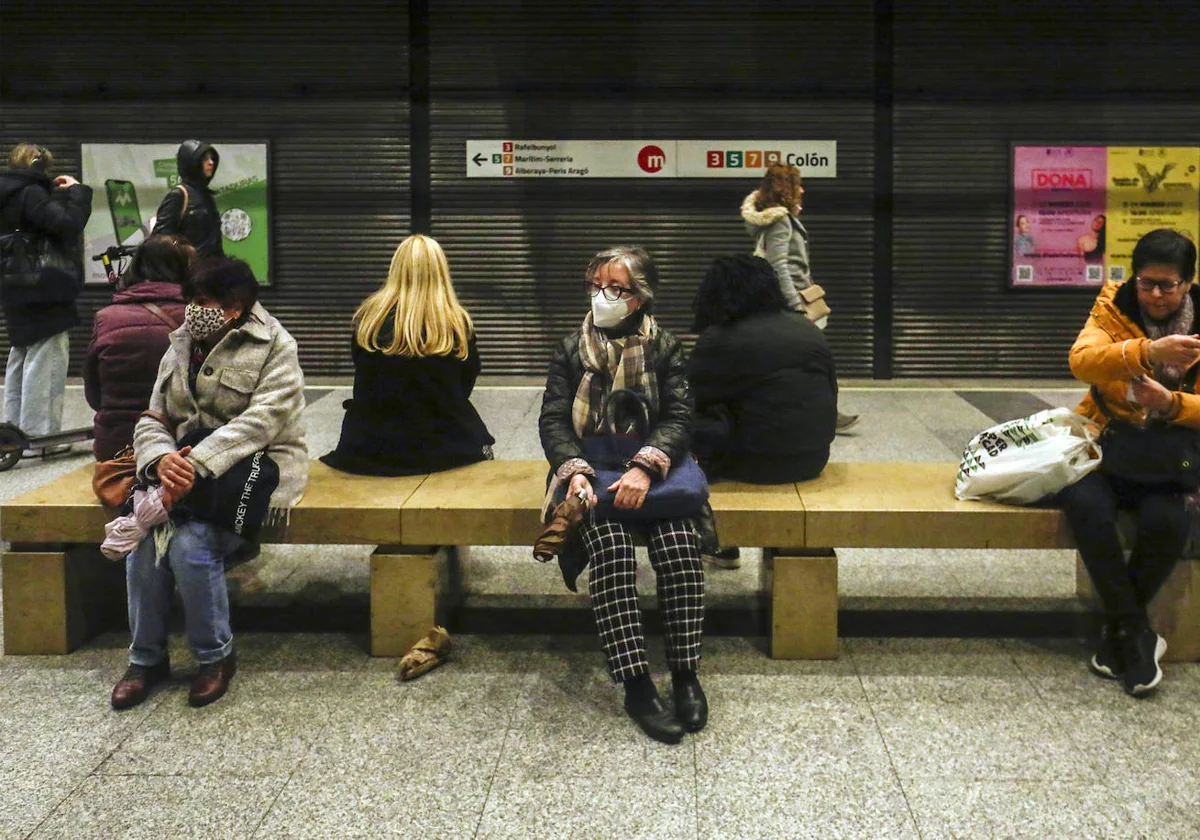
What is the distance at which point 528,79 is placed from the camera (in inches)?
412

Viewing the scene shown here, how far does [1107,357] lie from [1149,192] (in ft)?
24.0

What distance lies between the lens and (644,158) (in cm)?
1051

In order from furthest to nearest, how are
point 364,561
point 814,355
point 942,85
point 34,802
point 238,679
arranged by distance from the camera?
1. point 942,85
2. point 364,561
3. point 814,355
4. point 238,679
5. point 34,802

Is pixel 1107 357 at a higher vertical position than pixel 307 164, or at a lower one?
lower

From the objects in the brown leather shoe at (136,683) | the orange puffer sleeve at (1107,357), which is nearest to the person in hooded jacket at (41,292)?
the brown leather shoe at (136,683)

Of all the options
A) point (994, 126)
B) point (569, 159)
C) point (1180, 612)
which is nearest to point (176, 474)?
point (1180, 612)

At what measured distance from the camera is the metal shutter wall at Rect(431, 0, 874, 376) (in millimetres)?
10375

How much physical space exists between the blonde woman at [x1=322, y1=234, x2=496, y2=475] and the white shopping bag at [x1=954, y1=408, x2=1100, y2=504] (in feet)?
6.14

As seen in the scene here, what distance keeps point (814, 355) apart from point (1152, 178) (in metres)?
7.30

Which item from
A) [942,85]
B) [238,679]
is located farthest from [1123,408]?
[942,85]

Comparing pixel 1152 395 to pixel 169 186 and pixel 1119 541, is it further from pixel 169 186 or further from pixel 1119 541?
pixel 169 186

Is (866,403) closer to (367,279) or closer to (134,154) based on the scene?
(367,279)

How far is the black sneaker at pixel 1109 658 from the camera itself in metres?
3.99

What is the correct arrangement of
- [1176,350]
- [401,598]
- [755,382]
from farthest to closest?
1. [755,382]
2. [401,598]
3. [1176,350]
